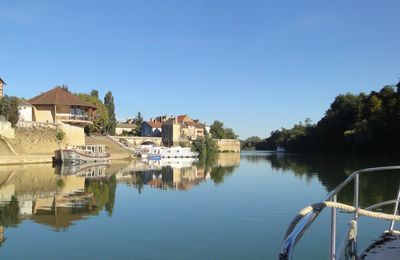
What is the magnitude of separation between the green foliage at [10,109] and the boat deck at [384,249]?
50.5 meters

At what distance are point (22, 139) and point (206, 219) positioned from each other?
137 feet

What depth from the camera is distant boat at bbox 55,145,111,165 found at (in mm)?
52812

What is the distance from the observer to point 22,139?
53344 mm

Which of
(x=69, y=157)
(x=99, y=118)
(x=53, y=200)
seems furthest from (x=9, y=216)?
(x=99, y=118)

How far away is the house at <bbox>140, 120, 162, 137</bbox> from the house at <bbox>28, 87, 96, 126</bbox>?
63.6m

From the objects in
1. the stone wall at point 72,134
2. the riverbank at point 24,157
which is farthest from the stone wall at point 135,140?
the stone wall at point 72,134

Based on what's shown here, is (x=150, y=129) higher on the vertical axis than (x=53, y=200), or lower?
higher

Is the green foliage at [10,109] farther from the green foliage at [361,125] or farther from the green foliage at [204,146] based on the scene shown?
the green foliage at [204,146]

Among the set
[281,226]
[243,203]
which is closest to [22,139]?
[243,203]

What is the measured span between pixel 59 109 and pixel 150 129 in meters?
70.2

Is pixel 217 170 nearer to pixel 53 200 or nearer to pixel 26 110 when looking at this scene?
pixel 53 200

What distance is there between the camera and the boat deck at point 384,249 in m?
5.30

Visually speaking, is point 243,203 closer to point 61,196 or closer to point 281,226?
point 281,226

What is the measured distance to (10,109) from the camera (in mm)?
51656
